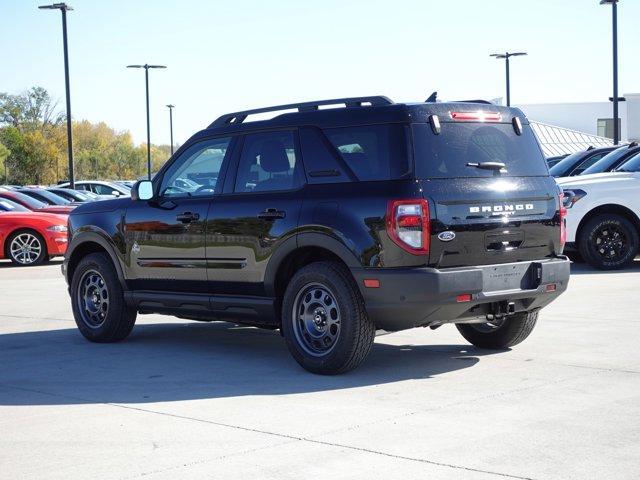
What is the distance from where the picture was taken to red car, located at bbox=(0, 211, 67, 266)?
65.0ft

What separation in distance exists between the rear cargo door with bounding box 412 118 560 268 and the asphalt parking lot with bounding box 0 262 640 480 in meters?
0.88

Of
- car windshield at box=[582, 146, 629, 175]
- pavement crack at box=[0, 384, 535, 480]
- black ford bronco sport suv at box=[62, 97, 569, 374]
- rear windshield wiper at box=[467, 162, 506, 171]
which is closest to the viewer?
pavement crack at box=[0, 384, 535, 480]

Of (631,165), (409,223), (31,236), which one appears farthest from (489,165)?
(31,236)

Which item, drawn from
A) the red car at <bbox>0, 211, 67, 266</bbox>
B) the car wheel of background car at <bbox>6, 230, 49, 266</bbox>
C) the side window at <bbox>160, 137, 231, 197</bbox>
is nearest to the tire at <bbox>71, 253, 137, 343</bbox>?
the side window at <bbox>160, 137, 231, 197</bbox>

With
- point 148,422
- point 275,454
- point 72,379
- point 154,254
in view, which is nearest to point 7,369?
point 72,379

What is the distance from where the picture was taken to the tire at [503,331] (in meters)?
8.54

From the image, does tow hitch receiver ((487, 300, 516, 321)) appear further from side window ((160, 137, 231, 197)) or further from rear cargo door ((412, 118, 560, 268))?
side window ((160, 137, 231, 197))

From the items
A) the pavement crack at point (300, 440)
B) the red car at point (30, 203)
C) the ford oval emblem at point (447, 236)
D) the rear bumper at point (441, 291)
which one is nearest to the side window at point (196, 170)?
the rear bumper at point (441, 291)

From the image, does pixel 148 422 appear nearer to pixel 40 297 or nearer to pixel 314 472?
pixel 314 472

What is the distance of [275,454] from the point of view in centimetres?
544

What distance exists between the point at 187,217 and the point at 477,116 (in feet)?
8.15

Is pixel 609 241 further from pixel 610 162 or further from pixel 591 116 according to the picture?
pixel 591 116

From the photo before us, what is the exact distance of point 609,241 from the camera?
15.4 metres

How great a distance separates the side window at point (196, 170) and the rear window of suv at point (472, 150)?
1.90 metres
